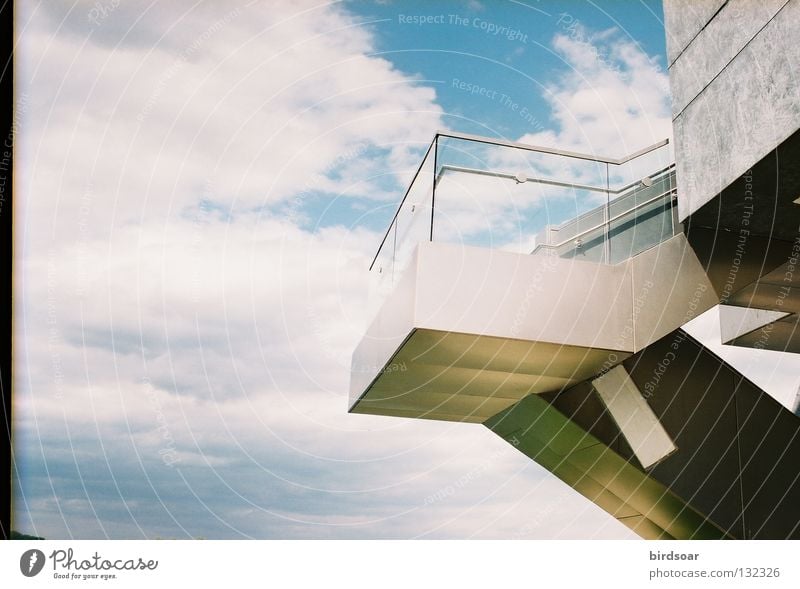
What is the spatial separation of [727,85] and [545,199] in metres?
2.76

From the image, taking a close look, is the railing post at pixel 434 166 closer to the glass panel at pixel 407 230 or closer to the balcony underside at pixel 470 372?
the glass panel at pixel 407 230

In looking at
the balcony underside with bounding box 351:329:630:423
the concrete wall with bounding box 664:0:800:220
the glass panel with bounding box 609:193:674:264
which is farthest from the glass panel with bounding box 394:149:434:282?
the concrete wall with bounding box 664:0:800:220

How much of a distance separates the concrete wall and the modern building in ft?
0.05

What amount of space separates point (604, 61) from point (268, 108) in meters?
4.93

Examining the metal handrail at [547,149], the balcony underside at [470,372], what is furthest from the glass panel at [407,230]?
the balcony underside at [470,372]

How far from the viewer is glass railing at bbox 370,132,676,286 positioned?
7.65 meters

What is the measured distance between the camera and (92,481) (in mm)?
5160

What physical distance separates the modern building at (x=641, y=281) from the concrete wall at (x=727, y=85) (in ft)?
0.05

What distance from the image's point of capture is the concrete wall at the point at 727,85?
15.1 ft

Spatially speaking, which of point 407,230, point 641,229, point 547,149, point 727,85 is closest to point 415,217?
point 407,230

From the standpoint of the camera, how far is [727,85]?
5.21m

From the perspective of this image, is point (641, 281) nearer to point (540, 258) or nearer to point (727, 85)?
point (540, 258)
